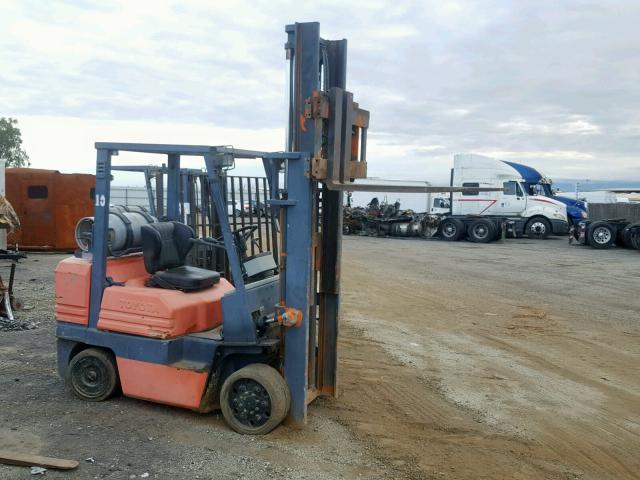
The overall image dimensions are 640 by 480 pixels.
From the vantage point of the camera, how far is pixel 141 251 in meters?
5.97

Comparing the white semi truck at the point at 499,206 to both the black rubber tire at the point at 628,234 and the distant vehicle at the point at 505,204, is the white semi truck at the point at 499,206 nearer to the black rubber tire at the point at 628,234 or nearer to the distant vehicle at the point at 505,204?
the distant vehicle at the point at 505,204

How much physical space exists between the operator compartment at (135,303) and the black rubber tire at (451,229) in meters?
22.7

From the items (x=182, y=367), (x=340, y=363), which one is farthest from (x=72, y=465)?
(x=340, y=363)

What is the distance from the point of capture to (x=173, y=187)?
20.7 feet

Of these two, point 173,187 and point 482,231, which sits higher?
point 173,187

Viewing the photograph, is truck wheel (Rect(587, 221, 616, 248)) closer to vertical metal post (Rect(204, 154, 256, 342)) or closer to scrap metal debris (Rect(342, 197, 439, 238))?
scrap metal debris (Rect(342, 197, 439, 238))

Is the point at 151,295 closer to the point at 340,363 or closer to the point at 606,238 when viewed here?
the point at 340,363

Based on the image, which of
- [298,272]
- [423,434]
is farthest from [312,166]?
[423,434]

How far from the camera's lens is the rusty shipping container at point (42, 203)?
1820cm

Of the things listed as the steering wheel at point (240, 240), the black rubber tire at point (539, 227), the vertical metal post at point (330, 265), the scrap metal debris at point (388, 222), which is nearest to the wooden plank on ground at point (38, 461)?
the steering wheel at point (240, 240)

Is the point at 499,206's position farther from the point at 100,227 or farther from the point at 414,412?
the point at 100,227

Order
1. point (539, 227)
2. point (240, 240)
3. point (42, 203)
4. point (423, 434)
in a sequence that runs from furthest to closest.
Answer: point (539, 227), point (42, 203), point (240, 240), point (423, 434)

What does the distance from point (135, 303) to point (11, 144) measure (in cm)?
4016

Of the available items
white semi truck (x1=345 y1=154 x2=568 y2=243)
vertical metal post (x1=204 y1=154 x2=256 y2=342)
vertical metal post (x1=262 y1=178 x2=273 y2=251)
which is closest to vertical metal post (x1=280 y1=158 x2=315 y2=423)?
vertical metal post (x1=204 y1=154 x2=256 y2=342)
